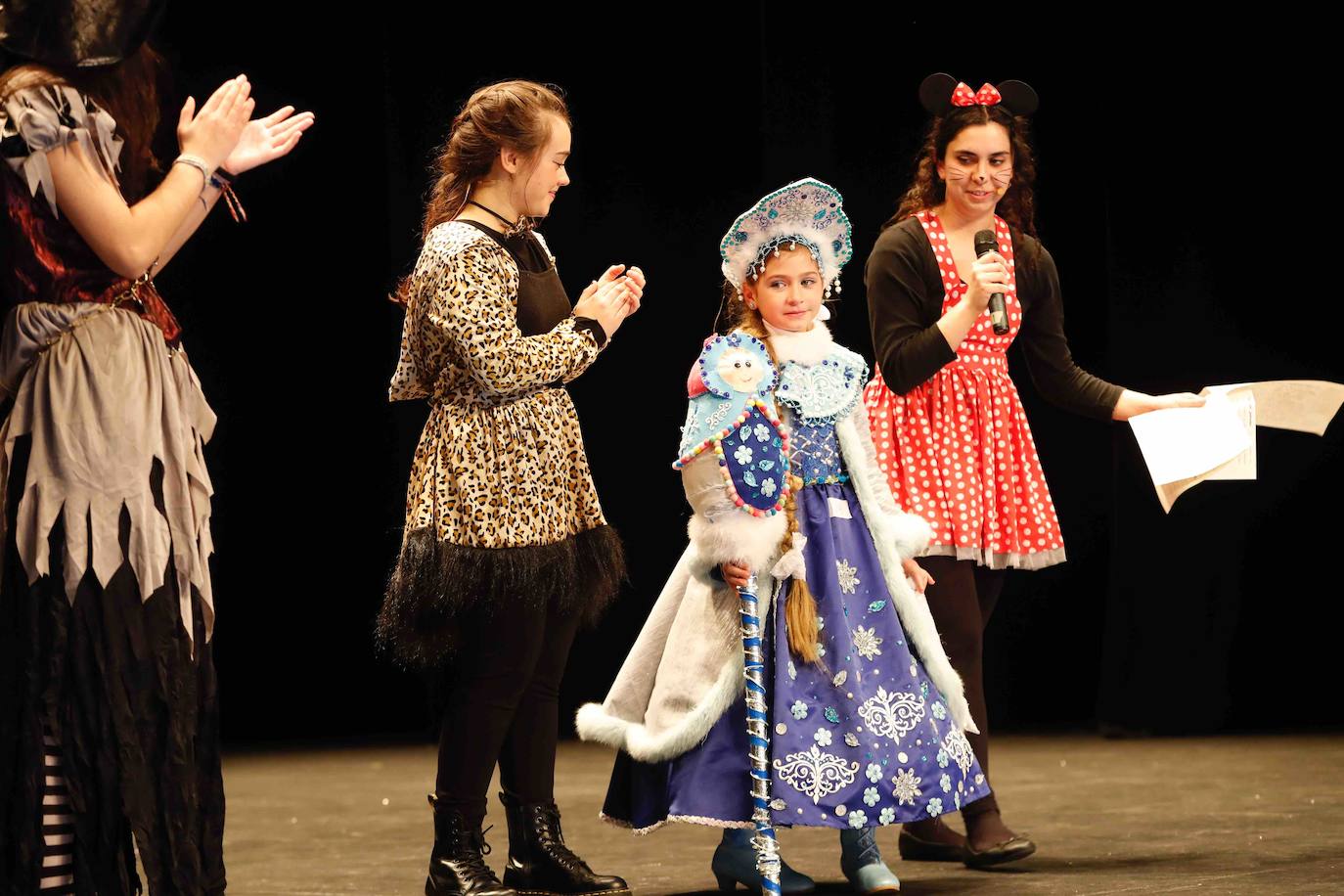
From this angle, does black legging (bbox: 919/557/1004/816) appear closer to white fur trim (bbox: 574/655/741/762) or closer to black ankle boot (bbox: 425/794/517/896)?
white fur trim (bbox: 574/655/741/762)

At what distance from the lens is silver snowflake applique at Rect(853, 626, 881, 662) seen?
2680 millimetres

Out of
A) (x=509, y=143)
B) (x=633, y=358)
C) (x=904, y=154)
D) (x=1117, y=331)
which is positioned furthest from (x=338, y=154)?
(x=509, y=143)

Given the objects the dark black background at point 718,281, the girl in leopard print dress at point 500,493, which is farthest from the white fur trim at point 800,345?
the dark black background at point 718,281

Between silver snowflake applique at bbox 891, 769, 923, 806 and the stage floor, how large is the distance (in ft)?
0.93

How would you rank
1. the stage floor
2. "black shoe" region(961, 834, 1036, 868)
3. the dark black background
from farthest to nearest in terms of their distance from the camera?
the dark black background → "black shoe" region(961, 834, 1036, 868) → the stage floor

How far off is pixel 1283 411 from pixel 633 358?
284cm

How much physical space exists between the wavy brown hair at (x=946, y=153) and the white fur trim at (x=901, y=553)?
74 cm

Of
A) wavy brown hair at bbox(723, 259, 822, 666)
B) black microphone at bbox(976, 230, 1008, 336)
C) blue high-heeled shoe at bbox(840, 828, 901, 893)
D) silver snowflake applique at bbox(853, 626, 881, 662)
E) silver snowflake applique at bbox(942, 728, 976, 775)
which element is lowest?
blue high-heeled shoe at bbox(840, 828, 901, 893)

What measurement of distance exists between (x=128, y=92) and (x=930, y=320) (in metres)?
1.63

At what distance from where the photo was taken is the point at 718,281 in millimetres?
5590

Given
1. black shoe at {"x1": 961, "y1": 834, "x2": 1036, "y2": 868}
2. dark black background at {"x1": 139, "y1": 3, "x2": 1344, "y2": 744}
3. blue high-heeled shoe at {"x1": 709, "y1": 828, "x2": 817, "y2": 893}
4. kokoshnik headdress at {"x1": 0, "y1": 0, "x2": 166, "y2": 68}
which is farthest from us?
dark black background at {"x1": 139, "y1": 3, "x2": 1344, "y2": 744}

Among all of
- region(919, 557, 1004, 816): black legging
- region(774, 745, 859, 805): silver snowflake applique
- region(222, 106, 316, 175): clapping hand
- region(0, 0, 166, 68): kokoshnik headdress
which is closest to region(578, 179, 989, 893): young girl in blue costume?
region(774, 745, 859, 805): silver snowflake applique

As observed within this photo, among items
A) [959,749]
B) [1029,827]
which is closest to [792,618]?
[959,749]

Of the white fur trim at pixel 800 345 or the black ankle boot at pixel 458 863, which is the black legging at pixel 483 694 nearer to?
the black ankle boot at pixel 458 863
